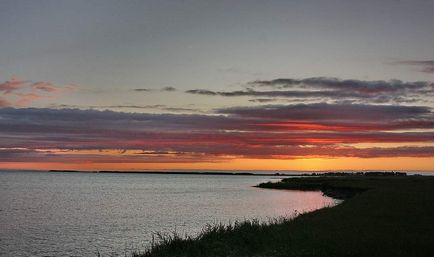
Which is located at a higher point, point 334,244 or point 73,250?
point 334,244

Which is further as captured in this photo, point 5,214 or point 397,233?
point 5,214

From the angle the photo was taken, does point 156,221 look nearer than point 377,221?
No

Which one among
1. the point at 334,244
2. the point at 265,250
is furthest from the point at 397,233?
the point at 265,250

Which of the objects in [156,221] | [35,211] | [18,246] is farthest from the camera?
[35,211]

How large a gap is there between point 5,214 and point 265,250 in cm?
5524

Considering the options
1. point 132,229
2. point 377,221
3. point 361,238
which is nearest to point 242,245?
point 361,238

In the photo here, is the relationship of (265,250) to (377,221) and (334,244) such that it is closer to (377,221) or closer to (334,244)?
(334,244)

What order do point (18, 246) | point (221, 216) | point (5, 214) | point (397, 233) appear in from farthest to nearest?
point (5, 214) → point (221, 216) → point (18, 246) → point (397, 233)

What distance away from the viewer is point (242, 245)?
26.3 metres

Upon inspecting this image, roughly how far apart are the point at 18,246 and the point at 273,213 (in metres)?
36.0

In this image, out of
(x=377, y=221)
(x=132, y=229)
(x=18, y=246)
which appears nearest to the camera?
(x=377, y=221)

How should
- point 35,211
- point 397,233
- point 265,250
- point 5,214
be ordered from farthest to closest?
point 35,211, point 5,214, point 397,233, point 265,250

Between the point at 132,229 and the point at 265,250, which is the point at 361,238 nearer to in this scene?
the point at 265,250

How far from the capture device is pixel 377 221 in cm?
3616
